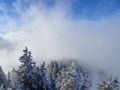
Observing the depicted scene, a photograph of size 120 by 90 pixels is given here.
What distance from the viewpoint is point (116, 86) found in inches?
1852

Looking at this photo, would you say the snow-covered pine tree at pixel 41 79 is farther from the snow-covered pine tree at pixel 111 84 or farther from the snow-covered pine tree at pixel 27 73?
the snow-covered pine tree at pixel 111 84

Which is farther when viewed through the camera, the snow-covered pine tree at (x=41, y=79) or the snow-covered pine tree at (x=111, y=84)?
the snow-covered pine tree at (x=111, y=84)

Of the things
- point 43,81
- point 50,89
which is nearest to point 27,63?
point 43,81

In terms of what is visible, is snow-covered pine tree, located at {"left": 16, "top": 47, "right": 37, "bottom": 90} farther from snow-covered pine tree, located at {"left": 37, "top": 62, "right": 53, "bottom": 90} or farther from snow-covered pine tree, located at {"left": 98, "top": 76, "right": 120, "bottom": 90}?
snow-covered pine tree, located at {"left": 98, "top": 76, "right": 120, "bottom": 90}

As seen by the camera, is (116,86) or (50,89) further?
(116,86)

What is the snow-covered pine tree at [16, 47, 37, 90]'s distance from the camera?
32.4m

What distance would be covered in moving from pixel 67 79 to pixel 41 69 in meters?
16.1

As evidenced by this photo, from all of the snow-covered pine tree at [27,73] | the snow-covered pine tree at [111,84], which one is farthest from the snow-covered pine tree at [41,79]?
the snow-covered pine tree at [111,84]

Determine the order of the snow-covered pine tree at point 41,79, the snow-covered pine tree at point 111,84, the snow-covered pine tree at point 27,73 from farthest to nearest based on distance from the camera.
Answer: the snow-covered pine tree at point 111,84 → the snow-covered pine tree at point 41,79 → the snow-covered pine tree at point 27,73

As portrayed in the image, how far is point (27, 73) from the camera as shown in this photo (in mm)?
32750

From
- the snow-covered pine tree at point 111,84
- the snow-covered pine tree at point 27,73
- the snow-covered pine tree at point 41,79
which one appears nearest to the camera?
the snow-covered pine tree at point 27,73

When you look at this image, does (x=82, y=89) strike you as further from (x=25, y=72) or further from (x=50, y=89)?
(x=25, y=72)

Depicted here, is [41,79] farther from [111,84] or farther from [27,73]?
[111,84]

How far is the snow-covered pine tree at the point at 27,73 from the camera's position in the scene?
3238cm
